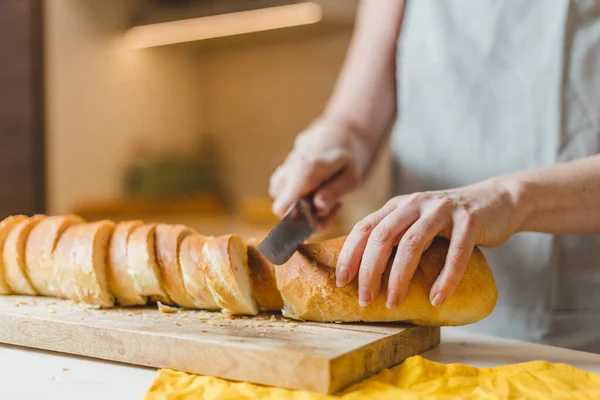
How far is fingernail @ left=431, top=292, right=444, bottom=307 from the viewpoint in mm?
979

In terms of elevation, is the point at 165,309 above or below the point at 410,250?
below

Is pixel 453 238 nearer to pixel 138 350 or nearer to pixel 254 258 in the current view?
pixel 254 258

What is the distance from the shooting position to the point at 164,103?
4.56 m

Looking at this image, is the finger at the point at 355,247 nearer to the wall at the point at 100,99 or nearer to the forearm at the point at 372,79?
the forearm at the point at 372,79

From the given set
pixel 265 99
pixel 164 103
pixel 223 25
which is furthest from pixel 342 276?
pixel 164 103

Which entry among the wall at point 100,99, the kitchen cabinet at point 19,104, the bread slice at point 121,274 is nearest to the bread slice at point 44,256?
the bread slice at point 121,274

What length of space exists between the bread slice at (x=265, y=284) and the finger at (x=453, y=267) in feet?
0.98

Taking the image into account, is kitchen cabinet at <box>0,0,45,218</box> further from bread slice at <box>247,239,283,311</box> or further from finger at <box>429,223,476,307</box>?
finger at <box>429,223,476,307</box>

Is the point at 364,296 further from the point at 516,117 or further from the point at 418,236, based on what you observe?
the point at 516,117

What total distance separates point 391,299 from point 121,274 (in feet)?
1.71

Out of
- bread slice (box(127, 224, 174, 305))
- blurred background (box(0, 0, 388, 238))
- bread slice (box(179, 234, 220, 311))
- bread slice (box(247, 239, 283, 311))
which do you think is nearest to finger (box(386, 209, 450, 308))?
bread slice (box(247, 239, 283, 311))

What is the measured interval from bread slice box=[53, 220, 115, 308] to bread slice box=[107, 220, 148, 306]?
0.05 feet

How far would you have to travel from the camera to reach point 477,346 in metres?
1.12

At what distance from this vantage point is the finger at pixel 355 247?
1.02 metres
